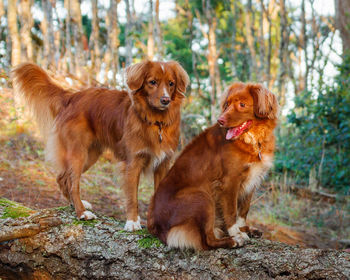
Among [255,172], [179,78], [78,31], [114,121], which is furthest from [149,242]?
[78,31]

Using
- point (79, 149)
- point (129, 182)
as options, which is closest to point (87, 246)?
point (129, 182)

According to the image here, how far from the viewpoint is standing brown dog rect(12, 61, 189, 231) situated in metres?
4.29

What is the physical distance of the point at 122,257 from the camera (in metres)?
3.29

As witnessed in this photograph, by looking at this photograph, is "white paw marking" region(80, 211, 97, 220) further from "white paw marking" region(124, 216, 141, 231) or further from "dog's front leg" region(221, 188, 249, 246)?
"dog's front leg" region(221, 188, 249, 246)

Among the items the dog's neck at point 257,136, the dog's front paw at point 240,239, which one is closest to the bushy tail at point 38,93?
the dog's neck at point 257,136

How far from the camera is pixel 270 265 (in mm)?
2828

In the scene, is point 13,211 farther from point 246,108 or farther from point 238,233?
point 246,108

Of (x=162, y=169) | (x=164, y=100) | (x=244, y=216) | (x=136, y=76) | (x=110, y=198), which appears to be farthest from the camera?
(x=110, y=198)

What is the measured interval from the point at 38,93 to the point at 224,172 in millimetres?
2937

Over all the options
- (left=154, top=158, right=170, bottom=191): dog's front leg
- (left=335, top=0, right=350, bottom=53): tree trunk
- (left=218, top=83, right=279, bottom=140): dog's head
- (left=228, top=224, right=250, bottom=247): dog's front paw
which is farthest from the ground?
(left=335, top=0, right=350, bottom=53): tree trunk

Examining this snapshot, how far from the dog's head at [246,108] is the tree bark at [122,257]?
1.05m

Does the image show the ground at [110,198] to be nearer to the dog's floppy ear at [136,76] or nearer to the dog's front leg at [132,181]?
the dog's front leg at [132,181]

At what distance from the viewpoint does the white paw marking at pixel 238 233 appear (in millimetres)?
3153

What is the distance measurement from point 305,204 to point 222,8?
14.9 m
